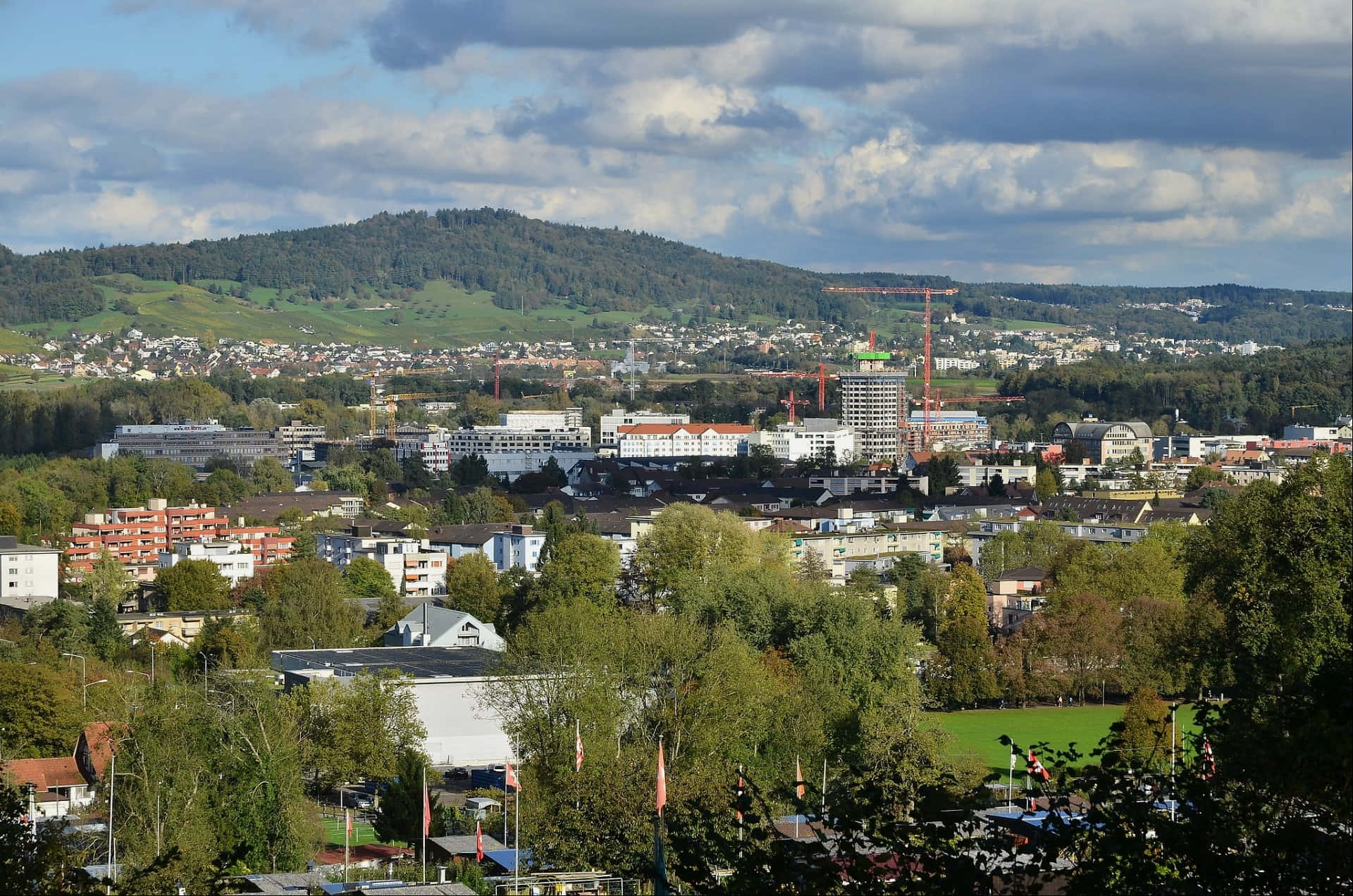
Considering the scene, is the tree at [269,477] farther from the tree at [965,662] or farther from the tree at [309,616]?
the tree at [965,662]

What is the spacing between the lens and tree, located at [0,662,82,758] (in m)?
30.4

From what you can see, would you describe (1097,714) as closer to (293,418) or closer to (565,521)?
(565,521)

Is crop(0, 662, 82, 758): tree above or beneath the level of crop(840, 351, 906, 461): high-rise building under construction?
beneath

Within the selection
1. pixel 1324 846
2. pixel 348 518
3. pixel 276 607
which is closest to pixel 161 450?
pixel 348 518

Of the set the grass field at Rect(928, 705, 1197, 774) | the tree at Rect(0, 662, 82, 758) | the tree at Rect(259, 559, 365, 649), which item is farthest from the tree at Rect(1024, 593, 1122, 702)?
the tree at Rect(0, 662, 82, 758)

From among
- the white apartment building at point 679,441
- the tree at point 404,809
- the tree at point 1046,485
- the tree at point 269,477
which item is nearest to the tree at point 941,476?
the tree at point 1046,485

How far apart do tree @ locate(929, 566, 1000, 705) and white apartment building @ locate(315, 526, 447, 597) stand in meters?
20.8

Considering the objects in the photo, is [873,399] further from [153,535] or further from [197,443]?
[153,535]

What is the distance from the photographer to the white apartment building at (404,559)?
2328 inches

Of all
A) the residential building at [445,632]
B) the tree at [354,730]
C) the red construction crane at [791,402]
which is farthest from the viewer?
the red construction crane at [791,402]

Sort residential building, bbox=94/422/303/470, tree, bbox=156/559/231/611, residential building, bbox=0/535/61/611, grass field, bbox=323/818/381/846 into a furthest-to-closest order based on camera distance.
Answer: residential building, bbox=94/422/303/470, residential building, bbox=0/535/61/611, tree, bbox=156/559/231/611, grass field, bbox=323/818/381/846

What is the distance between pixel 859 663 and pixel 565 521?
30.3 meters

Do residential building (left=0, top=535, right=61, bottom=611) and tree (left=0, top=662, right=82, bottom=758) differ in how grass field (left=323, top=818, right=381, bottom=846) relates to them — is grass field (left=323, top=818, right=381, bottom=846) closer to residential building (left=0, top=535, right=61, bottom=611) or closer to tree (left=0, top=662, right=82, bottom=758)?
tree (left=0, top=662, right=82, bottom=758)

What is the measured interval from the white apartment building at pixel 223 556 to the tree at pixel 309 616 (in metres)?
11.4
